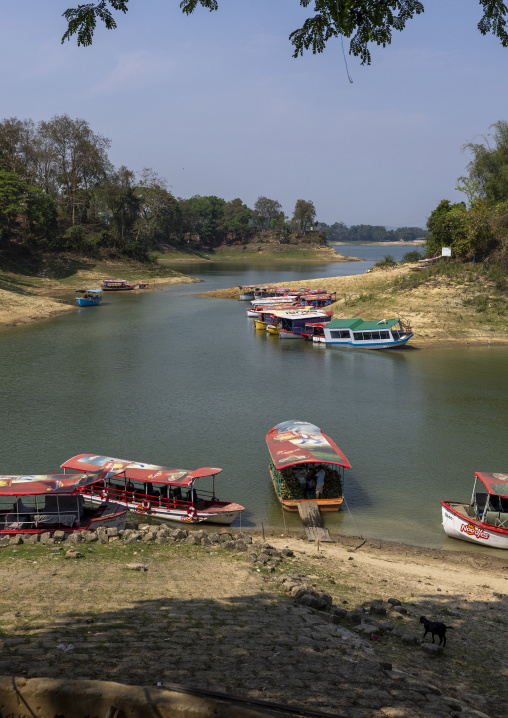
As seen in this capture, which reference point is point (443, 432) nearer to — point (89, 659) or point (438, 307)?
point (89, 659)

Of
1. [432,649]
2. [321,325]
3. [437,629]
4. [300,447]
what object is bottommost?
[432,649]

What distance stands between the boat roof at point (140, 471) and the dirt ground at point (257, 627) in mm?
3766

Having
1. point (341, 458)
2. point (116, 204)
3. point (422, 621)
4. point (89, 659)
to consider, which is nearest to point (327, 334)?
point (341, 458)

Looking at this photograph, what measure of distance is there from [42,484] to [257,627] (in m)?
11.5

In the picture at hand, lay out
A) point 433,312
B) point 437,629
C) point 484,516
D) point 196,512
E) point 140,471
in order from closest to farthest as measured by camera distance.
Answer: point 437,629 < point 484,516 < point 196,512 < point 140,471 < point 433,312

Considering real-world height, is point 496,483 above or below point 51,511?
above

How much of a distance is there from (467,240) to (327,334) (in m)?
24.7

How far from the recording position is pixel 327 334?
62.2 meters

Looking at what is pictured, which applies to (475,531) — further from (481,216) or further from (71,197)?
(71,197)

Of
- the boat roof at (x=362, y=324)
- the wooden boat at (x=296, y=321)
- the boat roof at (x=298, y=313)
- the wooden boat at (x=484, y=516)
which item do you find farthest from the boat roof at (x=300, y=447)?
the boat roof at (x=298, y=313)

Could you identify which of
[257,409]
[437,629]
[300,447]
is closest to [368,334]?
[257,409]

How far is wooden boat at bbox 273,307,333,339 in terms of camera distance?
67.1 metres

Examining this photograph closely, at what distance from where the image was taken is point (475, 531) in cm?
2166

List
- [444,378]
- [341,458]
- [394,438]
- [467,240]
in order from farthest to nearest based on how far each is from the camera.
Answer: [467,240]
[444,378]
[394,438]
[341,458]
